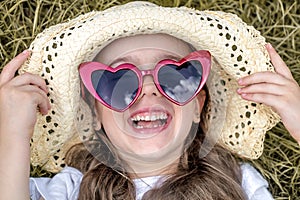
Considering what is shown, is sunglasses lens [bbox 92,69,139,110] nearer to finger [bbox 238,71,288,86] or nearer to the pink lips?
the pink lips

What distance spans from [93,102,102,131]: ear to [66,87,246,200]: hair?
0.02 m

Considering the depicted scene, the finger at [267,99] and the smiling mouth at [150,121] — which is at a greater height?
the finger at [267,99]

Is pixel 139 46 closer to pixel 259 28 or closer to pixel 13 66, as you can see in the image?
pixel 13 66

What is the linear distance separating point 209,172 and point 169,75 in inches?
14.6

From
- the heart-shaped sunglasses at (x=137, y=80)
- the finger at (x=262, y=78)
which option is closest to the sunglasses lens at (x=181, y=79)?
the heart-shaped sunglasses at (x=137, y=80)

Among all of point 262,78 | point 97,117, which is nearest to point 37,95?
point 97,117

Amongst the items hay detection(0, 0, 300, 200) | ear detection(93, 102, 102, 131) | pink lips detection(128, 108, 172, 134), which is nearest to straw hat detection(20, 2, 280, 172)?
ear detection(93, 102, 102, 131)

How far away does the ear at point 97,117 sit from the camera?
172cm

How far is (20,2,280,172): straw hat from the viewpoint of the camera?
157 cm

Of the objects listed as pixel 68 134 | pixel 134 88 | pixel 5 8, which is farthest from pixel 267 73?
pixel 5 8

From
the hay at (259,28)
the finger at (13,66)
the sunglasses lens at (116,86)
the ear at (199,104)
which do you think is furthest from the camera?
the hay at (259,28)

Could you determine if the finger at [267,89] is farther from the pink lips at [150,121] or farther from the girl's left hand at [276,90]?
the pink lips at [150,121]

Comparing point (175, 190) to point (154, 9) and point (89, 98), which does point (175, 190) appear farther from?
point (154, 9)

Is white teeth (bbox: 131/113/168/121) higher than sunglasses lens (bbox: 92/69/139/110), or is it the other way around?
sunglasses lens (bbox: 92/69/139/110)
